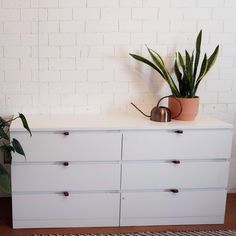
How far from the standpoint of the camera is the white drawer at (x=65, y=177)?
7.42ft

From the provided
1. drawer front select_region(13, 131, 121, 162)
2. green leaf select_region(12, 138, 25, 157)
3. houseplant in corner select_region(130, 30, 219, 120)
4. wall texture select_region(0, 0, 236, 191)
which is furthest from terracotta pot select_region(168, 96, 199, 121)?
green leaf select_region(12, 138, 25, 157)

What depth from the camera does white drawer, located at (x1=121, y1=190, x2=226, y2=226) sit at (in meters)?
2.39

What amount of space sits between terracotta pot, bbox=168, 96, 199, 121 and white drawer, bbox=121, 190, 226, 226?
571mm

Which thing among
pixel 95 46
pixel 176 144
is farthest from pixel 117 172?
pixel 95 46

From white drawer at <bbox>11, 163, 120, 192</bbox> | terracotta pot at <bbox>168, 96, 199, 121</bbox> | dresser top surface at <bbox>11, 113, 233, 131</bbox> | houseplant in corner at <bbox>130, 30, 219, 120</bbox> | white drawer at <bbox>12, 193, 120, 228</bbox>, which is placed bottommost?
white drawer at <bbox>12, 193, 120, 228</bbox>

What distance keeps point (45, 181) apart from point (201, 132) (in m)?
1.17

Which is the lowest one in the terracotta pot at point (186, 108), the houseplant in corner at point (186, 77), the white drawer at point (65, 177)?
the white drawer at point (65, 177)

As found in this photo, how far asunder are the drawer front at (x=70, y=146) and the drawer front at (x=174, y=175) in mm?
194

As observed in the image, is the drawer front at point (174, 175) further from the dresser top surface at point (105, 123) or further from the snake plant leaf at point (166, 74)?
the snake plant leaf at point (166, 74)

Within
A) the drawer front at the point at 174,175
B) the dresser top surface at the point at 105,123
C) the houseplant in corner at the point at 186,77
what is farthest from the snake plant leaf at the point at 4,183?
the houseplant in corner at the point at 186,77

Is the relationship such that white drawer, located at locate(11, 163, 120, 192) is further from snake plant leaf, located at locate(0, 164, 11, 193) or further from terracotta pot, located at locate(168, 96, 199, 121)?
terracotta pot, located at locate(168, 96, 199, 121)

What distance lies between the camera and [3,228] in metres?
2.36

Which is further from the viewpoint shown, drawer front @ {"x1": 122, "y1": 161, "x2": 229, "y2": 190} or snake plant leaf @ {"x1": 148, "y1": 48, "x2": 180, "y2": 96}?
snake plant leaf @ {"x1": 148, "y1": 48, "x2": 180, "y2": 96}

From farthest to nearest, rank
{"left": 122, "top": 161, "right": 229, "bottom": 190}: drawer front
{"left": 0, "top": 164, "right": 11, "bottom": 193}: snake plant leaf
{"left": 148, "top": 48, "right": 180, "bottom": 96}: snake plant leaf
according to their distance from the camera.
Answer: {"left": 148, "top": 48, "right": 180, "bottom": 96}: snake plant leaf, {"left": 122, "top": 161, "right": 229, "bottom": 190}: drawer front, {"left": 0, "top": 164, "right": 11, "bottom": 193}: snake plant leaf
